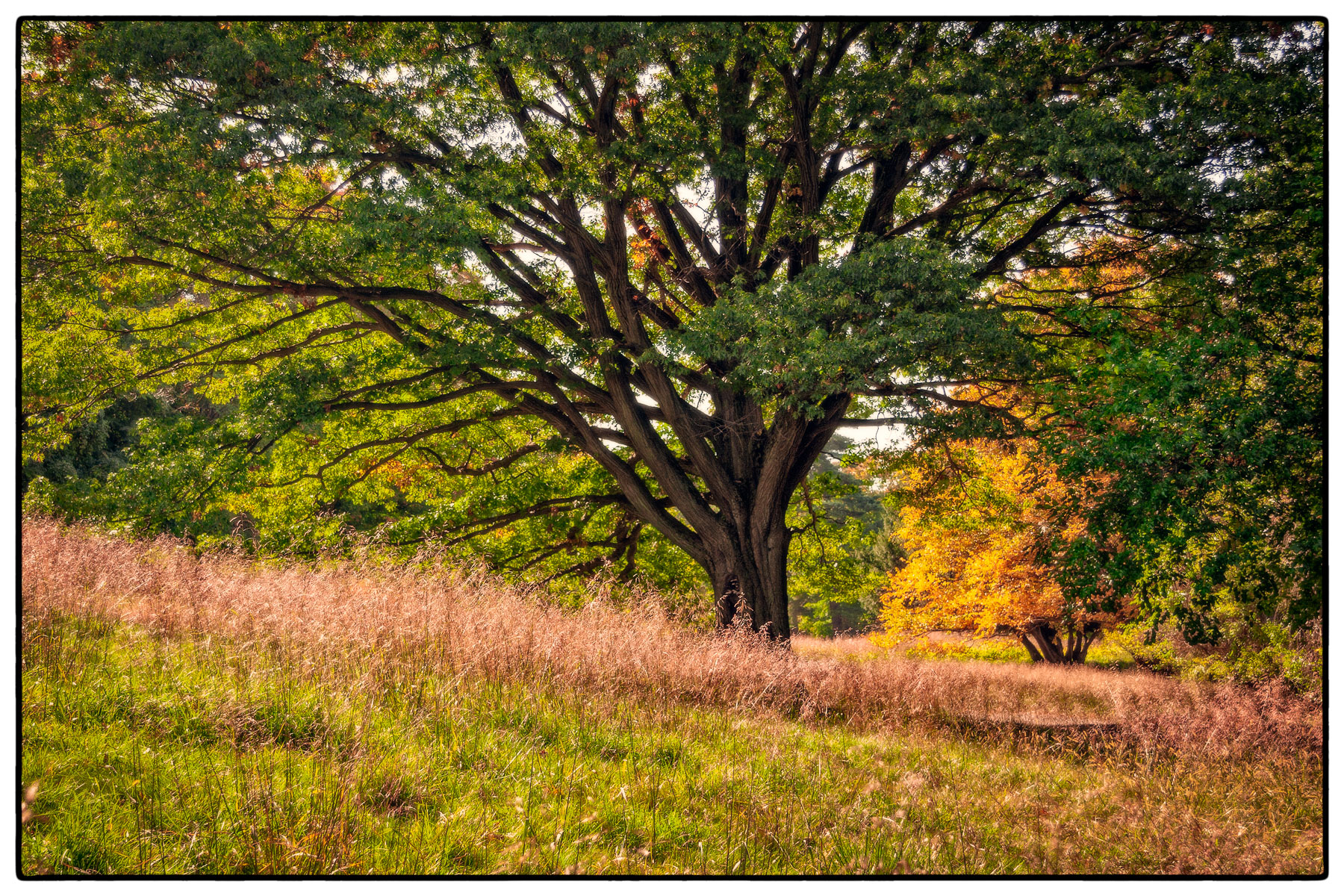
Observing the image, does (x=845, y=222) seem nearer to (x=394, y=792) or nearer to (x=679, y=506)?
(x=679, y=506)

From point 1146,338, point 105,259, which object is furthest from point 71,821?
point 1146,338

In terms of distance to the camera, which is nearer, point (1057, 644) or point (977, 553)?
point (977, 553)

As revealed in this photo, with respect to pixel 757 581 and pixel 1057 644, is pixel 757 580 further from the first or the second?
pixel 1057 644

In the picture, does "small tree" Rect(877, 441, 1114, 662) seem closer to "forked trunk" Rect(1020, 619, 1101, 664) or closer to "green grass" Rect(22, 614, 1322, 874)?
"forked trunk" Rect(1020, 619, 1101, 664)

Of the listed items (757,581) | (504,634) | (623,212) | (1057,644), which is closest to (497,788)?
(504,634)

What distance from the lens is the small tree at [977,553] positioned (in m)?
9.42

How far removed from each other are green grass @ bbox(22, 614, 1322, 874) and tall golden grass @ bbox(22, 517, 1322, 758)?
0.67 ft

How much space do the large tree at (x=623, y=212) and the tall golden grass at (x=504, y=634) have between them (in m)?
1.67

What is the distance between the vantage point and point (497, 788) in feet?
9.74

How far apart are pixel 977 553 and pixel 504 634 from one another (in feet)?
40.9

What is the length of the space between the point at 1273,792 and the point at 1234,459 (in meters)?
2.03

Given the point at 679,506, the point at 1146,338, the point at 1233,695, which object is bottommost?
the point at 1233,695

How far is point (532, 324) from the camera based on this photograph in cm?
896

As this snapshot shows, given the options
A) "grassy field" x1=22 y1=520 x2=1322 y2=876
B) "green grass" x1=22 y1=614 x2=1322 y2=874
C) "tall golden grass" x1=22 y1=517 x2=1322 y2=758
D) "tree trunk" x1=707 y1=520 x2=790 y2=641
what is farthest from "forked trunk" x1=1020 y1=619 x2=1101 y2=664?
"green grass" x1=22 y1=614 x2=1322 y2=874
